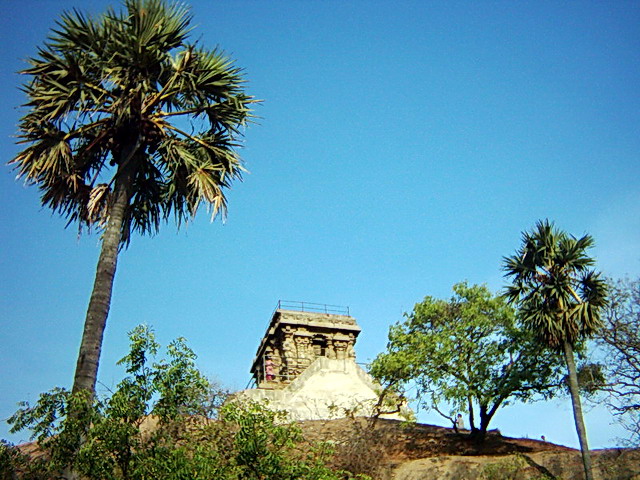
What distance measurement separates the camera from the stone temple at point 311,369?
29438 millimetres

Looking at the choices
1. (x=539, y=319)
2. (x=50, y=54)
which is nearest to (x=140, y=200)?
(x=50, y=54)

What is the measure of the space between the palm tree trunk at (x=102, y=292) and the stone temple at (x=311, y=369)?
1469 cm

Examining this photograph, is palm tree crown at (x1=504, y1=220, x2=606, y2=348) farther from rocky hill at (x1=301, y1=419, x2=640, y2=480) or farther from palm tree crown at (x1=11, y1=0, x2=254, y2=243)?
palm tree crown at (x1=11, y1=0, x2=254, y2=243)

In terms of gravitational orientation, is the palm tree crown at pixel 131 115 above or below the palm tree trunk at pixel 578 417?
above

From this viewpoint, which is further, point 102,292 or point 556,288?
point 556,288

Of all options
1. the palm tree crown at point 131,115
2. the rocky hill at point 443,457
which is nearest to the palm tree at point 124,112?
the palm tree crown at point 131,115

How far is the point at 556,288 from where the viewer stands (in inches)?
963

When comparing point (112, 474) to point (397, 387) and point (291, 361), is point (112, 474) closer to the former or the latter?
point (397, 387)

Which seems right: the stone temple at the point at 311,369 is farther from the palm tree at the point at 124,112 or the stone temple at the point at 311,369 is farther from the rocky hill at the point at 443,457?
the palm tree at the point at 124,112

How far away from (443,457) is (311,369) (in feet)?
26.1

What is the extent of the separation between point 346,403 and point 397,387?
2.90m

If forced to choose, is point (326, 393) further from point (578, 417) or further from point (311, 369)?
point (578, 417)

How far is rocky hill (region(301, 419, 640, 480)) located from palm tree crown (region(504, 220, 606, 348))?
4.40 metres

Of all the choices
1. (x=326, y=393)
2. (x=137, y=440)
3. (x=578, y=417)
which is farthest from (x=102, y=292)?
(x=326, y=393)
